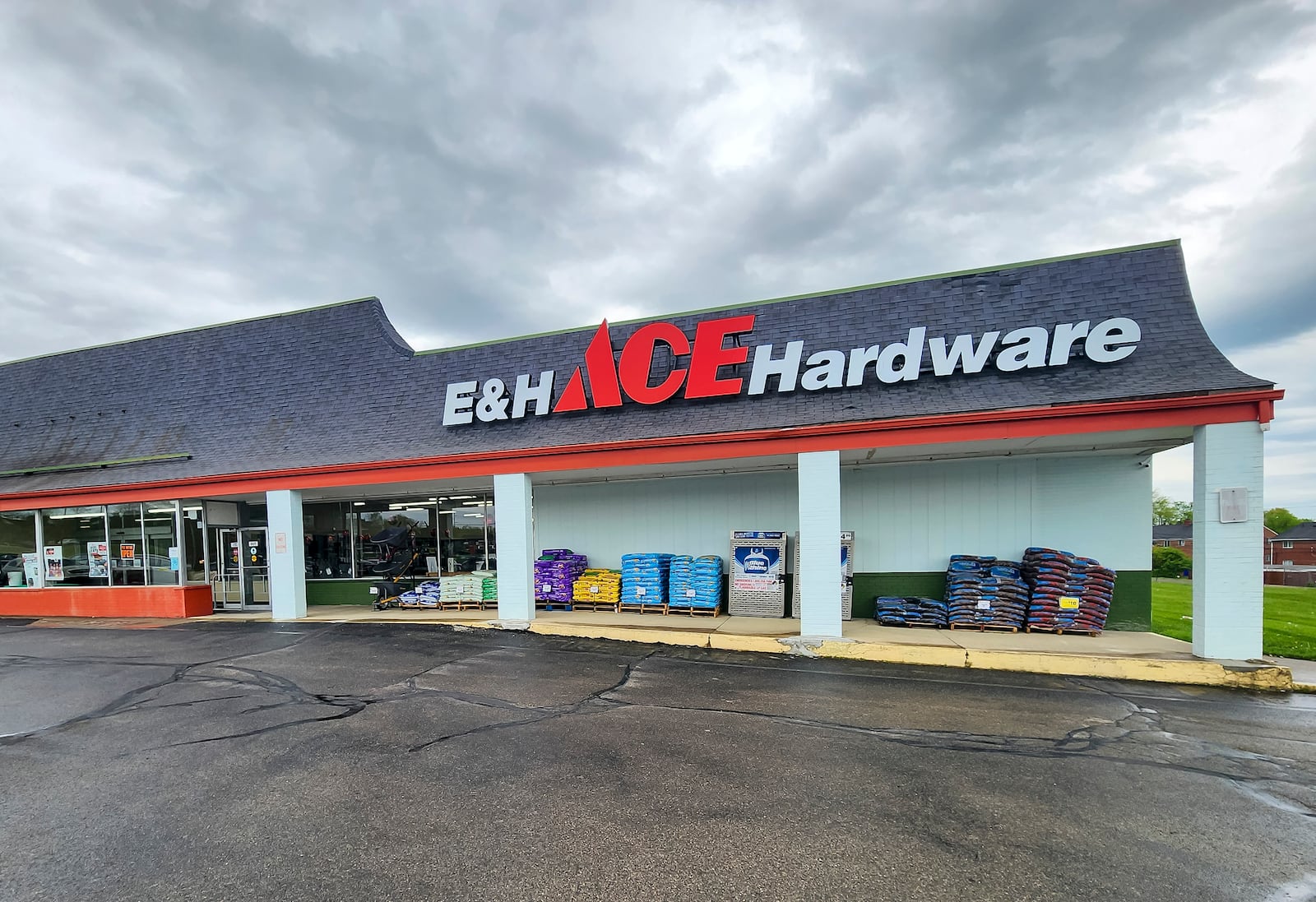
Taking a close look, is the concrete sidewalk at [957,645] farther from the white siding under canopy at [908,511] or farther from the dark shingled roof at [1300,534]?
the dark shingled roof at [1300,534]

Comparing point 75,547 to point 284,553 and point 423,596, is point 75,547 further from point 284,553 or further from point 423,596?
point 423,596

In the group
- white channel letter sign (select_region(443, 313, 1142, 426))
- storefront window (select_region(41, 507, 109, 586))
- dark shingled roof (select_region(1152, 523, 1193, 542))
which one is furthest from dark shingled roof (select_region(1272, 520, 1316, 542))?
storefront window (select_region(41, 507, 109, 586))

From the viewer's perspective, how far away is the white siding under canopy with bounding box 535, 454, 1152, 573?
11820 mm

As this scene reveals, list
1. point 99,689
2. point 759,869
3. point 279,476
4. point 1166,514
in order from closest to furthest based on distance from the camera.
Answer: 1. point 759,869
2. point 99,689
3. point 279,476
4. point 1166,514

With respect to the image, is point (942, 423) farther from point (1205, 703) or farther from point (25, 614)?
point (25, 614)

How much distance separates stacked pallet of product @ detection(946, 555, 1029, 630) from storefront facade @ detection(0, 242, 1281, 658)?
999mm

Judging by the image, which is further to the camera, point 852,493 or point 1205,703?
point 852,493

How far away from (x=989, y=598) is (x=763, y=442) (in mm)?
5417

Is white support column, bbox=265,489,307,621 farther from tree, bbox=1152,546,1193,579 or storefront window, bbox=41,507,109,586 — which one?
tree, bbox=1152,546,1193,579

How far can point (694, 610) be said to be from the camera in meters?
13.2

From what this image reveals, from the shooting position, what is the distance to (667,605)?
13273 mm

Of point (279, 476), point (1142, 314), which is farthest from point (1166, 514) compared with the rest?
point (279, 476)

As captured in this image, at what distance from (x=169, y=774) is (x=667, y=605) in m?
9.19

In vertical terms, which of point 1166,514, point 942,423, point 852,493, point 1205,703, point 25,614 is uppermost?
point 942,423
